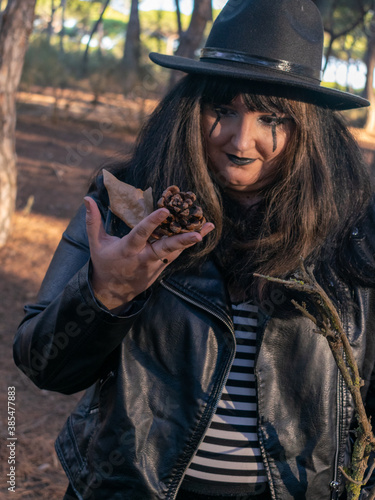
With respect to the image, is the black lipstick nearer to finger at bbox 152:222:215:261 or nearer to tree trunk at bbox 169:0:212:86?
finger at bbox 152:222:215:261

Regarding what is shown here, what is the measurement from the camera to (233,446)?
1.63m

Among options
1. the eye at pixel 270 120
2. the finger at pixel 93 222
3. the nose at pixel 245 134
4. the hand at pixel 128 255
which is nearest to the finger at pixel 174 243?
the hand at pixel 128 255

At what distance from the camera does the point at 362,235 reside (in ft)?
5.75

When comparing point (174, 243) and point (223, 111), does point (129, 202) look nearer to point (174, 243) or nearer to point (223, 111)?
point (174, 243)

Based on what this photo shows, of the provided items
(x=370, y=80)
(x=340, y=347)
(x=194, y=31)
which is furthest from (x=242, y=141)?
(x=370, y=80)

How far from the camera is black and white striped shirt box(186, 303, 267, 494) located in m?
1.62

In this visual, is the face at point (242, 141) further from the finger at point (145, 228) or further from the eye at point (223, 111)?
the finger at point (145, 228)

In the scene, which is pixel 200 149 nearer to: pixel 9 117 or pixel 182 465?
pixel 182 465

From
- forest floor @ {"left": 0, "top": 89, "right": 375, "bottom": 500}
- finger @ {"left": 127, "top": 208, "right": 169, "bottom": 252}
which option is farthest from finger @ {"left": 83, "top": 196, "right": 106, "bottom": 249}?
forest floor @ {"left": 0, "top": 89, "right": 375, "bottom": 500}

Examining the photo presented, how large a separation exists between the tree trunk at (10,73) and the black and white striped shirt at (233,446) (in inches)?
184

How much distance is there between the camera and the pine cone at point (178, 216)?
1.34m

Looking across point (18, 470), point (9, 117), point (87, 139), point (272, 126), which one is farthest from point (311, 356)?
point (87, 139)

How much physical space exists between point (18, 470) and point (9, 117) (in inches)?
141

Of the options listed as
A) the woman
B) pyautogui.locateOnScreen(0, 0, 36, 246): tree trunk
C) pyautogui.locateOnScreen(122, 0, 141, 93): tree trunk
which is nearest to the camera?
the woman
